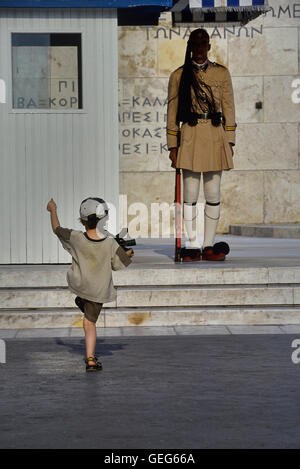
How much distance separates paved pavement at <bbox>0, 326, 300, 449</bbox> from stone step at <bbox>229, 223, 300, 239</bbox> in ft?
26.8

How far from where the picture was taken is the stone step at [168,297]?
420 inches

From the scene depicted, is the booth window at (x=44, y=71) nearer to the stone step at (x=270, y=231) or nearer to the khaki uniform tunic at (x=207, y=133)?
the khaki uniform tunic at (x=207, y=133)

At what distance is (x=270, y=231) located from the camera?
17.9 meters

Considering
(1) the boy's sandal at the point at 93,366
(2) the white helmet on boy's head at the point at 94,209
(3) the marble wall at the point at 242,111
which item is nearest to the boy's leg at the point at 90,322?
(1) the boy's sandal at the point at 93,366

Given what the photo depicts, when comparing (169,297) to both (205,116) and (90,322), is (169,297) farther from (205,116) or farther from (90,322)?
(90,322)

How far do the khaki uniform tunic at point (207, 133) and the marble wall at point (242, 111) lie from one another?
7.39 meters

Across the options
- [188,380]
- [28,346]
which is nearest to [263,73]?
[28,346]

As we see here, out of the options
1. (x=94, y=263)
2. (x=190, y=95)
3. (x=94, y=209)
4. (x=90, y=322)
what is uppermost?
(x=190, y=95)

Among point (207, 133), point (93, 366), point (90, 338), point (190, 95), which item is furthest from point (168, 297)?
point (93, 366)

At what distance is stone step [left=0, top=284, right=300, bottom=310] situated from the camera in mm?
10656

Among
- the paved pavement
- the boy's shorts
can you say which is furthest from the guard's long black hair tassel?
the boy's shorts

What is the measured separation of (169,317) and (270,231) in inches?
304

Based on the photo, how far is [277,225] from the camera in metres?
18.9

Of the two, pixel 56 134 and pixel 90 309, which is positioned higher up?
pixel 56 134
